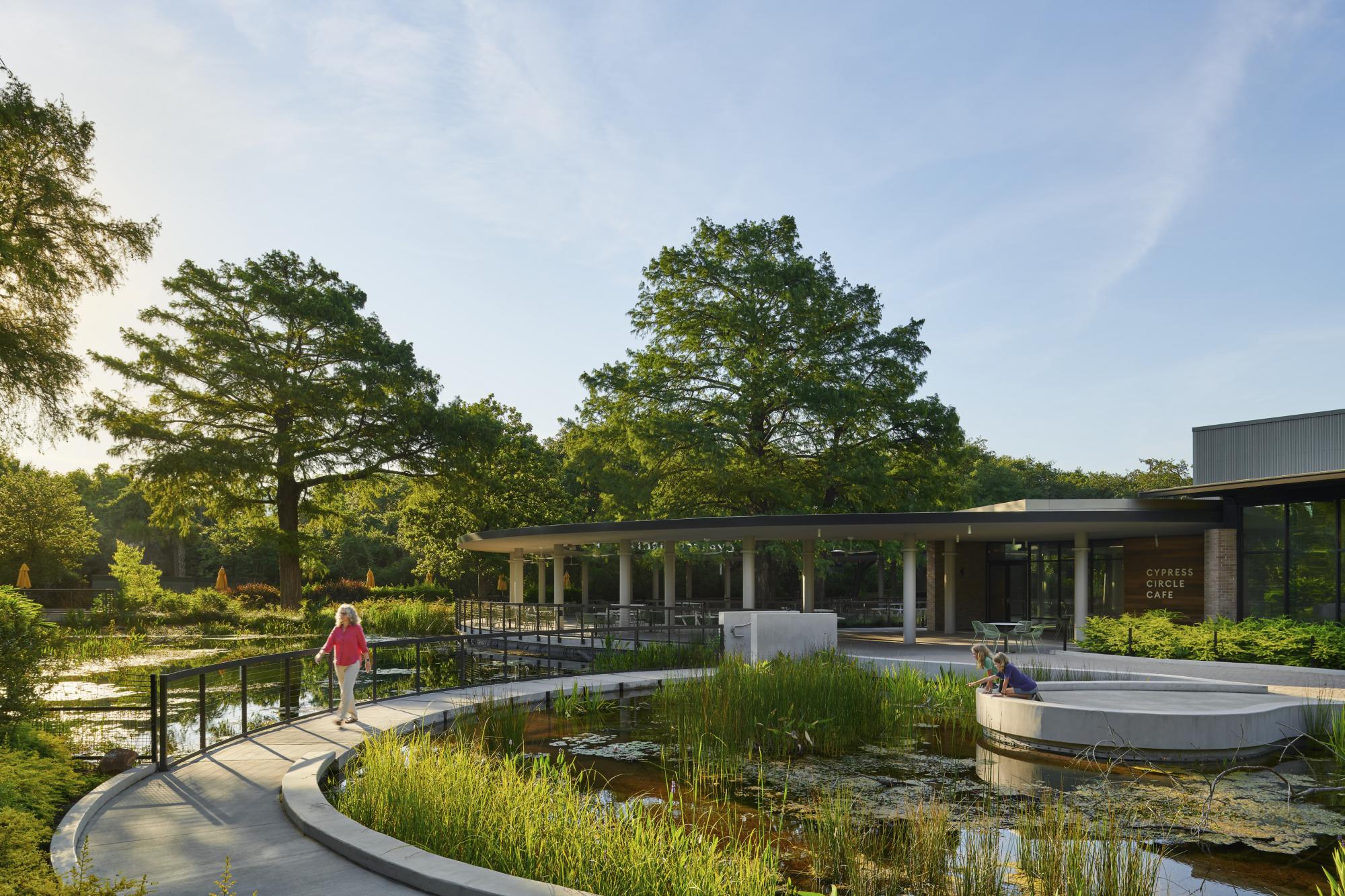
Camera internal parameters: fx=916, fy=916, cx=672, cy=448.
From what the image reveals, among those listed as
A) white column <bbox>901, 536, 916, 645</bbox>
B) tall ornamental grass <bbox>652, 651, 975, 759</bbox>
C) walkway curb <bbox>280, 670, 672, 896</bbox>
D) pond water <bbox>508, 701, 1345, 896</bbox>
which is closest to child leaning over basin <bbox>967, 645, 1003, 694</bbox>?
tall ornamental grass <bbox>652, 651, 975, 759</bbox>

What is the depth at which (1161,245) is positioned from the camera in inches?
1002

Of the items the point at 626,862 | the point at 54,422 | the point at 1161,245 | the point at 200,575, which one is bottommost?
the point at 200,575

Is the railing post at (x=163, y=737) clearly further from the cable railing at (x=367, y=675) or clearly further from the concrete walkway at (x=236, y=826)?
the concrete walkway at (x=236, y=826)

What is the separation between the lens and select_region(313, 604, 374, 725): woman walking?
11367mm

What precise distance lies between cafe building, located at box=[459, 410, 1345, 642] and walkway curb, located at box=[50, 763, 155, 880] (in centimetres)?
1641

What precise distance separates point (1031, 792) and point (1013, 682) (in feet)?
11.4

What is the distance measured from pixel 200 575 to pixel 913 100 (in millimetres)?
55578

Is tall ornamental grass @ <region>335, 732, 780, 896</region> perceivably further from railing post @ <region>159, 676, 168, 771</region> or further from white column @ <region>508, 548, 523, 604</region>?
white column @ <region>508, 548, 523, 604</region>

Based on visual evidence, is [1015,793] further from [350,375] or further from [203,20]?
[350,375]

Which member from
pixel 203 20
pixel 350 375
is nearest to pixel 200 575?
pixel 350 375

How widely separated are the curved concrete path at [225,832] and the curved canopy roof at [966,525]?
A: 48.5ft

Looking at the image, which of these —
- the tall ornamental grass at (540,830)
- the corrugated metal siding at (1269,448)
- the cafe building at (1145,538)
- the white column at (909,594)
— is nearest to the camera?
the tall ornamental grass at (540,830)

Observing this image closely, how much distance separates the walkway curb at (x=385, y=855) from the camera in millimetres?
5449

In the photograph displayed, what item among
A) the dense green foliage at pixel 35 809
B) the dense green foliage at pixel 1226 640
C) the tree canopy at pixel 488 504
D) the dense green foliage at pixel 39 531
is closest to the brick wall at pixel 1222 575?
the dense green foliage at pixel 1226 640
